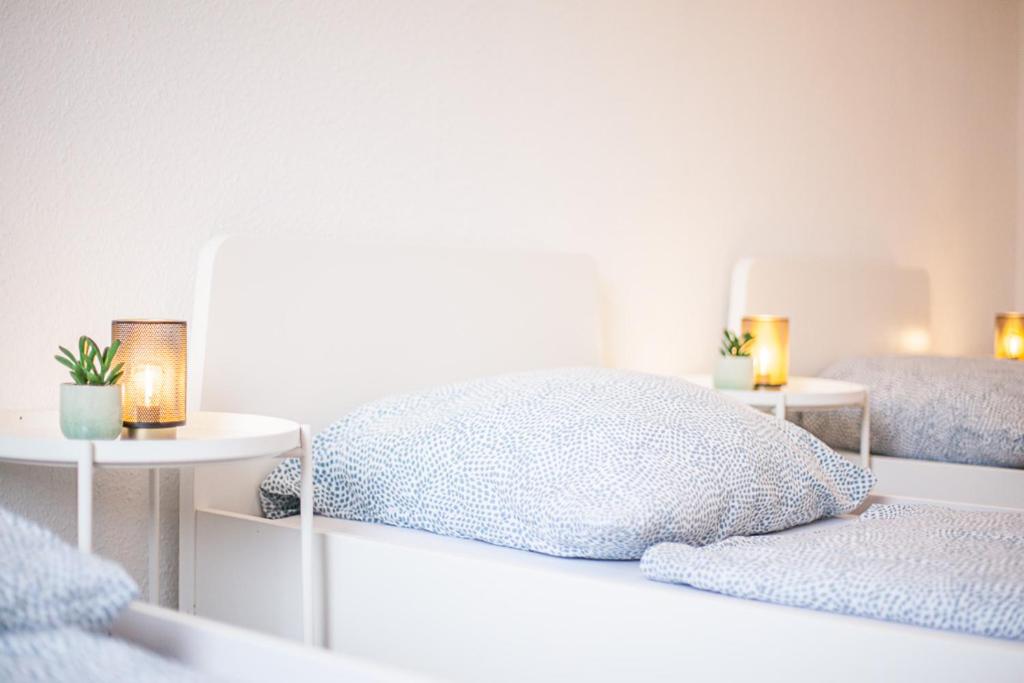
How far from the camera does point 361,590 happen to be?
56.2 inches

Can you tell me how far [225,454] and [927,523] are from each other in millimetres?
846

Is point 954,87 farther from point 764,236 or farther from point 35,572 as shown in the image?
point 35,572

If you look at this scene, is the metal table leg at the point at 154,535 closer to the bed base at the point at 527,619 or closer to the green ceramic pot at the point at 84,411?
the bed base at the point at 527,619

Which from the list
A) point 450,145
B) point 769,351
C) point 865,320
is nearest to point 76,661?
point 450,145

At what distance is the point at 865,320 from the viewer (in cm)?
321

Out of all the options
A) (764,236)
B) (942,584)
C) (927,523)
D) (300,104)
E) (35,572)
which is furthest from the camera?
(764,236)

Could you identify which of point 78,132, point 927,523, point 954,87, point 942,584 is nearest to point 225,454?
point 78,132

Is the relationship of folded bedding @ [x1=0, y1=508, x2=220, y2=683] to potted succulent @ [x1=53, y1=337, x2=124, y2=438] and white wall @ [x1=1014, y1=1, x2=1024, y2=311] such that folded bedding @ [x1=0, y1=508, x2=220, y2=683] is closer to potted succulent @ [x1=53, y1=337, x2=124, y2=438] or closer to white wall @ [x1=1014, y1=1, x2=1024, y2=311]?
potted succulent @ [x1=53, y1=337, x2=124, y2=438]

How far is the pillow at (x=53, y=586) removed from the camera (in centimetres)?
81

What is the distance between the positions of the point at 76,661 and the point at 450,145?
56.5 inches

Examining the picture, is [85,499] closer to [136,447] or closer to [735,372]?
[136,447]

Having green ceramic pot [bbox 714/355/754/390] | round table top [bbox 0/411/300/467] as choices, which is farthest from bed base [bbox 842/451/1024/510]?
round table top [bbox 0/411/300/467]

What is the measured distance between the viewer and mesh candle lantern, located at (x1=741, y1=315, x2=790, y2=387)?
238cm

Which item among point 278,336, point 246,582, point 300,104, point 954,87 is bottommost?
point 246,582
